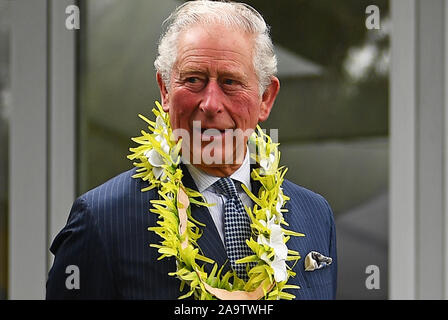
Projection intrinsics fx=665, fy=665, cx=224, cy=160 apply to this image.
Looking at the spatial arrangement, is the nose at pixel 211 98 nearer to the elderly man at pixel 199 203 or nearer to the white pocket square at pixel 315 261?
the elderly man at pixel 199 203

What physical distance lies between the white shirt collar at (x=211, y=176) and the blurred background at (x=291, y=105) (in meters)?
0.09

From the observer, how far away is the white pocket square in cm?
88

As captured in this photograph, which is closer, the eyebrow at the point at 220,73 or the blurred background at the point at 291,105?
the eyebrow at the point at 220,73

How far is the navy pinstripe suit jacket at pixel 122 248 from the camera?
0.83 metres

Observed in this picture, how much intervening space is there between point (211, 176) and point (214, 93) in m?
0.11

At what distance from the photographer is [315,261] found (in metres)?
0.89

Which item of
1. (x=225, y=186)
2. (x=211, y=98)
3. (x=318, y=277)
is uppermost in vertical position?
(x=211, y=98)

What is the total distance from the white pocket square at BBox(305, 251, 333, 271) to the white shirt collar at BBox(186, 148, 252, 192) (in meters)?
0.12
